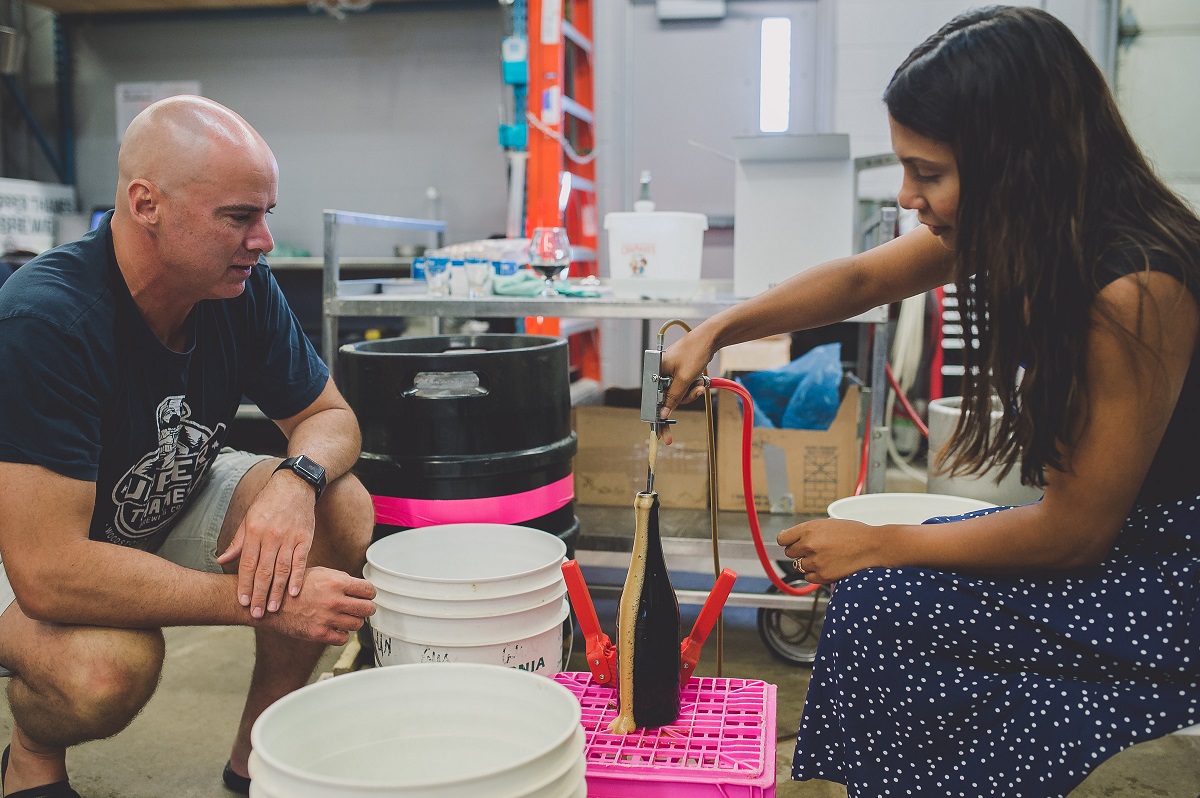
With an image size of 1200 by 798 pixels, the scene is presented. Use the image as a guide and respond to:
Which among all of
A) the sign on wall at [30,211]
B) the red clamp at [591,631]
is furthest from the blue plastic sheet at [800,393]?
the sign on wall at [30,211]

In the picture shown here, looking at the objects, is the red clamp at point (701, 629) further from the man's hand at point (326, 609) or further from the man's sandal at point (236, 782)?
the man's sandal at point (236, 782)

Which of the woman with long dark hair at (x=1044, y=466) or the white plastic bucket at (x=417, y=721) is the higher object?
the woman with long dark hair at (x=1044, y=466)

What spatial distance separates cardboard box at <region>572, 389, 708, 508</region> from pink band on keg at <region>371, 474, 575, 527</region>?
25.2 inches

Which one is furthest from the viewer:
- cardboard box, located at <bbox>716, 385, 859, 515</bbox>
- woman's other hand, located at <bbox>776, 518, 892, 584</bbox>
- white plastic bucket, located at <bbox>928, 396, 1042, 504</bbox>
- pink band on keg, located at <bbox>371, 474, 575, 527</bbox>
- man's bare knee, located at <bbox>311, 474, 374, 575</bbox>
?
cardboard box, located at <bbox>716, 385, 859, 515</bbox>

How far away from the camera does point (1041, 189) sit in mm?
1040

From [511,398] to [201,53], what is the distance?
403cm

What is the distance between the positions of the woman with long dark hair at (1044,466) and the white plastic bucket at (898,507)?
58 cm

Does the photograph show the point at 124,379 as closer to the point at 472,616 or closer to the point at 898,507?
the point at 472,616

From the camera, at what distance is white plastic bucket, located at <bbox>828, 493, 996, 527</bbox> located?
1.73 metres

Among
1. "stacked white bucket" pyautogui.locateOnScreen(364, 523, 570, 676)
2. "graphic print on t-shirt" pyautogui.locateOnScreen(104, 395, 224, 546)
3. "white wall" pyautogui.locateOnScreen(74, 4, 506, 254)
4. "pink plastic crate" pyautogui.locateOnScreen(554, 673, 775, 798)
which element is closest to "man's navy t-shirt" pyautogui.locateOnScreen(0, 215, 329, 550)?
"graphic print on t-shirt" pyautogui.locateOnScreen(104, 395, 224, 546)

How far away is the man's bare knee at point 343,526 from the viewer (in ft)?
5.21

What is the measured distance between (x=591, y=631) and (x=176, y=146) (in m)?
0.89

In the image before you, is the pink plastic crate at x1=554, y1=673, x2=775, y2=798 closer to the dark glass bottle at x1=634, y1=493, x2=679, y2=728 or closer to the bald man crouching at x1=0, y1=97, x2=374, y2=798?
the dark glass bottle at x1=634, y1=493, x2=679, y2=728

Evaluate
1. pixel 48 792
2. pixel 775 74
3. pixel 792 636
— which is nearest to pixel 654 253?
pixel 792 636
